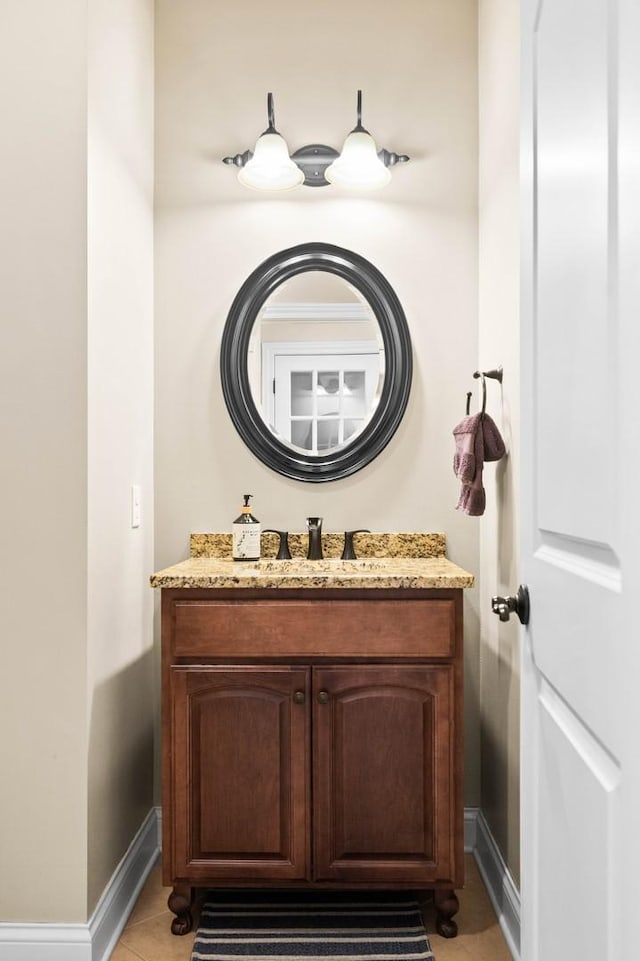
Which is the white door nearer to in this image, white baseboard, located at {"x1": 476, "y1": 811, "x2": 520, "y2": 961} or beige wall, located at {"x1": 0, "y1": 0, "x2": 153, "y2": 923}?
white baseboard, located at {"x1": 476, "y1": 811, "x2": 520, "y2": 961}

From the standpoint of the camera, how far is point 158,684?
2402 mm

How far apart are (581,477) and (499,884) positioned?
157 cm

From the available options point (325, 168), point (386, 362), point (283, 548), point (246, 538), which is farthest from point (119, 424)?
point (325, 168)

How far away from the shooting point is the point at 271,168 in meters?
2.30

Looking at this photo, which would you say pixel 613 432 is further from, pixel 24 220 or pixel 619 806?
pixel 24 220

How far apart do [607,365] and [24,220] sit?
1495 mm

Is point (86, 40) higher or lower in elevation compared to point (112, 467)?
higher

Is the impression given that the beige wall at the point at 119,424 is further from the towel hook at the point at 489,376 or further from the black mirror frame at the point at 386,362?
the towel hook at the point at 489,376

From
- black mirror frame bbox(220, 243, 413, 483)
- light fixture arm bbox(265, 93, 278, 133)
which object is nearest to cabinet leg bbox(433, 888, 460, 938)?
black mirror frame bbox(220, 243, 413, 483)

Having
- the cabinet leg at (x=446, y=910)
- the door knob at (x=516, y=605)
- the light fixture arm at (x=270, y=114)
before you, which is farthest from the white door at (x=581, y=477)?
the light fixture arm at (x=270, y=114)

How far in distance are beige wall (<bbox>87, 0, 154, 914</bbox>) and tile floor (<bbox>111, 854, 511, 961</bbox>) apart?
17cm

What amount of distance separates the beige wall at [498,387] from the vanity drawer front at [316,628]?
0.24 m

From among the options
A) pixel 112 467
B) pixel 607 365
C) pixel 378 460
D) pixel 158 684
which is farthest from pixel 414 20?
pixel 158 684

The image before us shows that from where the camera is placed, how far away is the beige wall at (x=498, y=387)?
1905 mm
